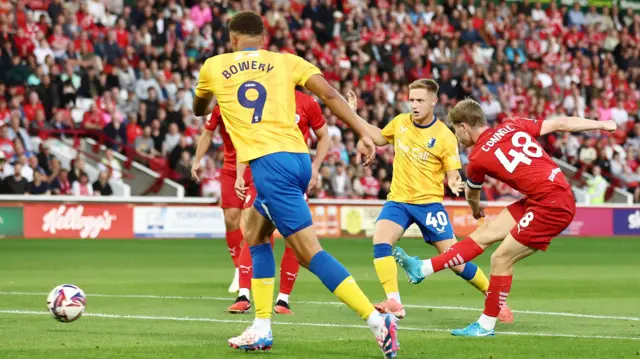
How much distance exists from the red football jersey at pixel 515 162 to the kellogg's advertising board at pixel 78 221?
52.7 ft

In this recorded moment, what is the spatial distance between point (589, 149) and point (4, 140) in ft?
55.2

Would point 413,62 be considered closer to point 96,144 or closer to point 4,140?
point 96,144

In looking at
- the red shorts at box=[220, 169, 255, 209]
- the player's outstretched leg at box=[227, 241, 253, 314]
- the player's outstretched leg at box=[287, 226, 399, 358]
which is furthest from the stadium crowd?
the player's outstretched leg at box=[287, 226, 399, 358]

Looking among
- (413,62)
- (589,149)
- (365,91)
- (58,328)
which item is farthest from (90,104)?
(58,328)

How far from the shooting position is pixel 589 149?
32.9m

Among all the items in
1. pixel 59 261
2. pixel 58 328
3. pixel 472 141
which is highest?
pixel 472 141

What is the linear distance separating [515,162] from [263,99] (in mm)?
2484

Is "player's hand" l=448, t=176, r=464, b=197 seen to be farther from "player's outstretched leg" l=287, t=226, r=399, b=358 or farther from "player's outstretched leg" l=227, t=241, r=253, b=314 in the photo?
"player's outstretched leg" l=287, t=226, r=399, b=358

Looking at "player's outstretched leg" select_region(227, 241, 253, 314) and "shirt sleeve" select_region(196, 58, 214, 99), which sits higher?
"shirt sleeve" select_region(196, 58, 214, 99)

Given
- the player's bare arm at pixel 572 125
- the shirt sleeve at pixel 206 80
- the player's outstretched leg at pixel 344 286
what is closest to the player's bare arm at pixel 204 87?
the shirt sleeve at pixel 206 80

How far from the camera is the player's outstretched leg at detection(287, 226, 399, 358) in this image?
747 centimetres

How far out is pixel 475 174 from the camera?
952 cm

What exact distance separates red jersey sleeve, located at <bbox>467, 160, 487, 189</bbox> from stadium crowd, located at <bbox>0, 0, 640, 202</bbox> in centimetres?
1616

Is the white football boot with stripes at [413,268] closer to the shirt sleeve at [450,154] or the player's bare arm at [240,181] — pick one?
the player's bare arm at [240,181]
